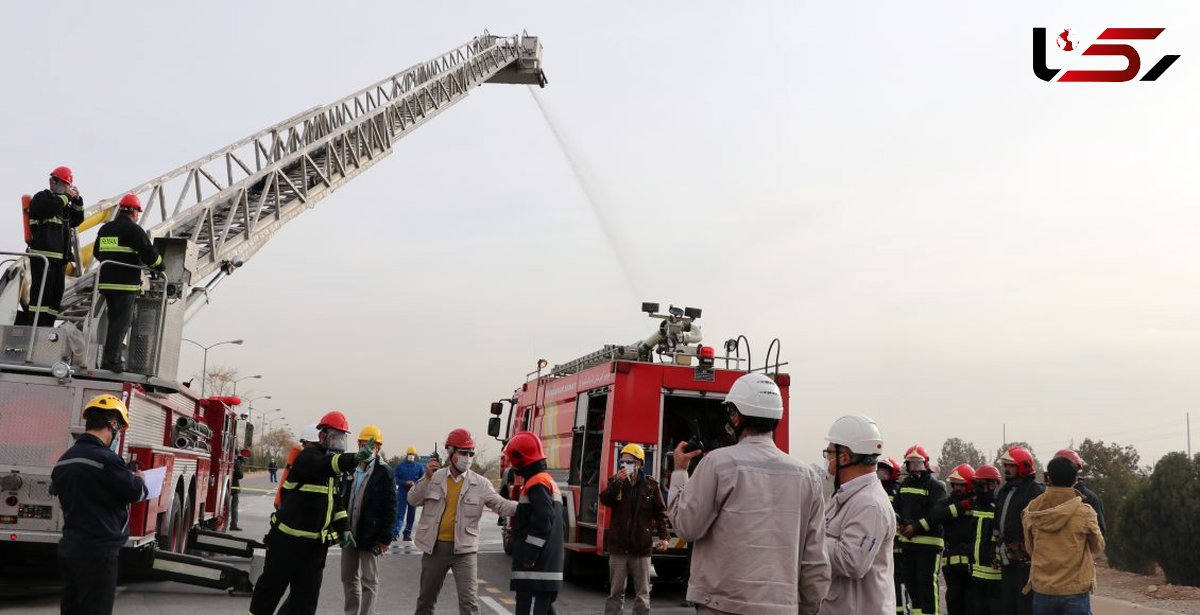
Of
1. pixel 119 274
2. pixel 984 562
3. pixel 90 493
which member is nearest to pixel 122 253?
pixel 119 274

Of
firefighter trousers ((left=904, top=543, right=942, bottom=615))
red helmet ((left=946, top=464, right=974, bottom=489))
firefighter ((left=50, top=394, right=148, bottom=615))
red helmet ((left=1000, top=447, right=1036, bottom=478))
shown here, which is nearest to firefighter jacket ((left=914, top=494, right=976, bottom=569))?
firefighter trousers ((left=904, top=543, right=942, bottom=615))

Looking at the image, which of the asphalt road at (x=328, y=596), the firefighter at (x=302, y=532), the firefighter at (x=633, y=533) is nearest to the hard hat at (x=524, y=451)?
the firefighter at (x=302, y=532)

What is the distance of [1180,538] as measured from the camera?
1447cm

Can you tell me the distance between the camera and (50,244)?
31.7 ft

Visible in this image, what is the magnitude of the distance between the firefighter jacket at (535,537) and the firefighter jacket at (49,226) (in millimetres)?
5755

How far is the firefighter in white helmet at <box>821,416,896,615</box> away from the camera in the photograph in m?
4.40

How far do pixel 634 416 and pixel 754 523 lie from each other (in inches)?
296

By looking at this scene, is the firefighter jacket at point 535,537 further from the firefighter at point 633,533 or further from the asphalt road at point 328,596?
the asphalt road at point 328,596

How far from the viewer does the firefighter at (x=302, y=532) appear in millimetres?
6723

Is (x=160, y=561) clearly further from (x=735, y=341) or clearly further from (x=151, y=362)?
(x=735, y=341)

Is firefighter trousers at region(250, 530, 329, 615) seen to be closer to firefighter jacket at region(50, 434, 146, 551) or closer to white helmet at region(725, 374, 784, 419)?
firefighter jacket at region(50, 434, 146, 551)

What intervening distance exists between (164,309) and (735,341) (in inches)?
253

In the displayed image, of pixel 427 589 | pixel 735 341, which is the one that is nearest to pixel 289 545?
pixel 427 589

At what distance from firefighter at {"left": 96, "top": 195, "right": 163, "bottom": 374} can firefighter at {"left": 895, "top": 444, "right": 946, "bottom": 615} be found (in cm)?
738
